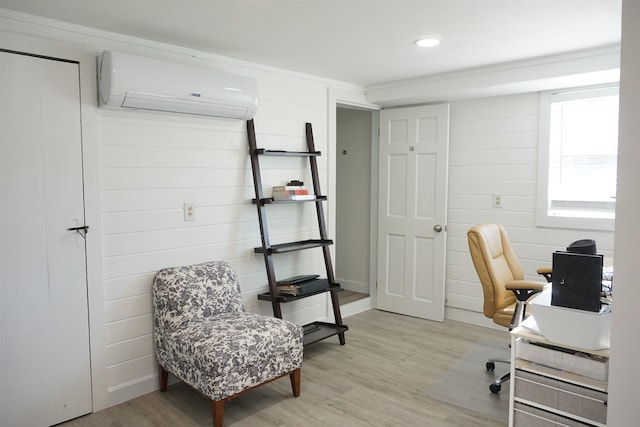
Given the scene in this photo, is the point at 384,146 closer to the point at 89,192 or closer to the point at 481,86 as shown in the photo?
the point at 481,86

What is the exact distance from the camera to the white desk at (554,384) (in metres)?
1.78

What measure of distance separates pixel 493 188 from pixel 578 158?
717mm

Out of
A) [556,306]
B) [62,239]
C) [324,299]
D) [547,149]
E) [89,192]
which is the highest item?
[547,149]

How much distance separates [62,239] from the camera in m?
2.63

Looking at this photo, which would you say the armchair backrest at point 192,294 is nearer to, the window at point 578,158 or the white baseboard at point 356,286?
the white baseboard at point 356,286

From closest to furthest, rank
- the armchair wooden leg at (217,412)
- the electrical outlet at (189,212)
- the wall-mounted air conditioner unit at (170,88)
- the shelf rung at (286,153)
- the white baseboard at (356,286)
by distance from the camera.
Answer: the armchair wooden leg at (217,412) → the wall-mounted air conditioner unit at (170,88) → the electrical outlet at (189,212) → the shelf rung at (286,153) → the white baseboard at (356,286)

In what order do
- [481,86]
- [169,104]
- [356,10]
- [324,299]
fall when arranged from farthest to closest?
[324,299] → [481,86] → [169,104] → [356,10]

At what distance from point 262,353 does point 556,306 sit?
5.26 feet

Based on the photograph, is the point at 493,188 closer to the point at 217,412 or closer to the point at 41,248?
the point at 217,412

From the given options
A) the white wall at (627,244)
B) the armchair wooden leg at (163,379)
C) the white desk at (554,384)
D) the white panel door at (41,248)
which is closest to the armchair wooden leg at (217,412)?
the armchair wooden leg at (163,379)

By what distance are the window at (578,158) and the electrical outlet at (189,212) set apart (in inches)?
112

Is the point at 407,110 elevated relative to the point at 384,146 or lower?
elevated

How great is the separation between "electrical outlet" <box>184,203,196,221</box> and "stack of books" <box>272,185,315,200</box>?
664mm

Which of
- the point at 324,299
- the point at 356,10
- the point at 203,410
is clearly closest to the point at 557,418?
the point at 203,410
